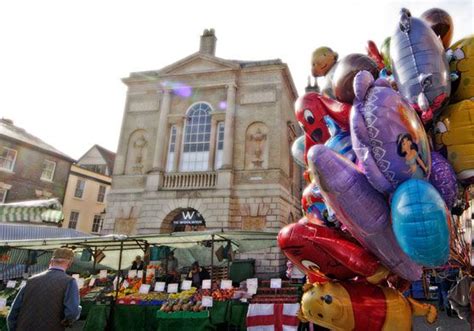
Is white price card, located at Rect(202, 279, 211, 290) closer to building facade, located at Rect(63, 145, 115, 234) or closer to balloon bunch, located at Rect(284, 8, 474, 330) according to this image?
balloon bunch, located at Rect(284, 8, 474, 330)

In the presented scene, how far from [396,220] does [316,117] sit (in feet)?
4.89

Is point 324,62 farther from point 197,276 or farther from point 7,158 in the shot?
point 7,158

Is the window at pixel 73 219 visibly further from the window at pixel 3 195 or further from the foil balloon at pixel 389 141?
the foil balloon at pixel 389 141

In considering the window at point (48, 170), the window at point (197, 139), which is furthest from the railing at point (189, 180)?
the window at point (48, 170)

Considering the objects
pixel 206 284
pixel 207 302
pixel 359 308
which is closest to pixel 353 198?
pixel 359 308

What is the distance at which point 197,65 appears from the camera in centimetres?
1781

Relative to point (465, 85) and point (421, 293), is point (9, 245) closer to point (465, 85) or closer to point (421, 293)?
point (465, 85)

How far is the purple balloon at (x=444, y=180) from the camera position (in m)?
2.79

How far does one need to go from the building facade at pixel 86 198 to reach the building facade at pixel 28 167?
0.90 m

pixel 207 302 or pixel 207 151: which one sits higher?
pixel 207 151

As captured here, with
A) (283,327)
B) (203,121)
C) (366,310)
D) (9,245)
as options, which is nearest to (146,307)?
(283,327)

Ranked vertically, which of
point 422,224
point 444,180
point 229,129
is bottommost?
point 422,224

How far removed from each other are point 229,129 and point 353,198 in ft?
46.5

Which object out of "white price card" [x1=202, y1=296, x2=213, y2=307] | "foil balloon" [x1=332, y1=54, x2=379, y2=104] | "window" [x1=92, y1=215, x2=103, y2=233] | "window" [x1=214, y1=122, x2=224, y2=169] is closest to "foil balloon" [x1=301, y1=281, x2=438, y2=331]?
"foil balloon" [x1=332, y1=54, x2=379, y2=104]
